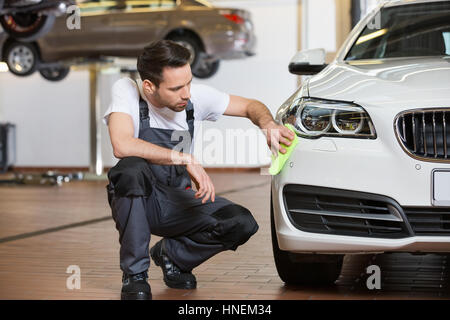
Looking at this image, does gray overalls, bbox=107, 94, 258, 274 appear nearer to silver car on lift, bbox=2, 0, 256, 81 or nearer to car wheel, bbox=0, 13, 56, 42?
car wheel, bbox=0, 13, 56, 42

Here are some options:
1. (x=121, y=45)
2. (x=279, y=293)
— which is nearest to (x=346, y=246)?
(x=279, y=293)

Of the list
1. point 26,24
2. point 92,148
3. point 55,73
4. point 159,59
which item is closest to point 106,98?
point 55,73

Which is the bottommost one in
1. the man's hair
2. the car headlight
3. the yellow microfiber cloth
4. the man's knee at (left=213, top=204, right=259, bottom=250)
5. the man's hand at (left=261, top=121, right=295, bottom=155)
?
the man's knee at (left=213, top=204, right=259, bottom=250)

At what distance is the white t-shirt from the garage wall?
11.3m

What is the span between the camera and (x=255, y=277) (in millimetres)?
3846

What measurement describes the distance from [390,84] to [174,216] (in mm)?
1037

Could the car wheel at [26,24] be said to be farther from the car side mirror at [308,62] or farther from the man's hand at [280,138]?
the man's hand at [280,138]

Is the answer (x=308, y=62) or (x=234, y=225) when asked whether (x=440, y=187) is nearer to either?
(x=234, y=225)

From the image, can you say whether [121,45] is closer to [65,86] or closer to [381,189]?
[65,86]

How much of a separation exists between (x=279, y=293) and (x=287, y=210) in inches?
16.9

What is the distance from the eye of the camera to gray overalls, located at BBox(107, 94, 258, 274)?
3184 mm

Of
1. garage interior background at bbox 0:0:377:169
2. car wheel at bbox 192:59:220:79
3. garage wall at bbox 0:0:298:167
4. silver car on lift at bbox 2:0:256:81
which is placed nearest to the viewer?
silver car on lift at bbox 2:0:256:81

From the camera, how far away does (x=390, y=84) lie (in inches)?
123

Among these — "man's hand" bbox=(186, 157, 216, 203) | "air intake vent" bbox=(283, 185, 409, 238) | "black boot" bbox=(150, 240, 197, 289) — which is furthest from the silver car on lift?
"air intake vent" bbox=(283, 185, 409, 238)
